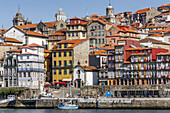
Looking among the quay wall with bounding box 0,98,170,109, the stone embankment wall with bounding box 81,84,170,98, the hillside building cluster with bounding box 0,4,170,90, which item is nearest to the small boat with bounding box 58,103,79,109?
the quay wall with bounding box 0,98,170,109

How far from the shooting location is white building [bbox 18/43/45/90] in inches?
4129

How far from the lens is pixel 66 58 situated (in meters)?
→ 112

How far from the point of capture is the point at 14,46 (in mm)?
121188

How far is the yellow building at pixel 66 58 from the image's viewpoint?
111m

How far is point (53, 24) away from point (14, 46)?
34437 millimetres

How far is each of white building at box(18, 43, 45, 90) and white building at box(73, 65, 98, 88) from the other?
830cm

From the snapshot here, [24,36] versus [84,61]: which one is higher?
[24,36]

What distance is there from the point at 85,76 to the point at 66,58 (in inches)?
295

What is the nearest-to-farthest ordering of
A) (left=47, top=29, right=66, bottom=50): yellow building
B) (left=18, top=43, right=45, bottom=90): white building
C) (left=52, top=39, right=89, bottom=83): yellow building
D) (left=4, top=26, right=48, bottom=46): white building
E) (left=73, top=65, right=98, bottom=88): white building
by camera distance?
(left=18, top=43, right=45, bottom=90): white building, (left=73, top=65, right=98, bottom=88): white building, (left=52, top=39, right=89, bottom=83): yellow building, (left=4, top=26, right=48, bottom=46): white building, (left=47, top=29, right=66, bottom=50): yellow building

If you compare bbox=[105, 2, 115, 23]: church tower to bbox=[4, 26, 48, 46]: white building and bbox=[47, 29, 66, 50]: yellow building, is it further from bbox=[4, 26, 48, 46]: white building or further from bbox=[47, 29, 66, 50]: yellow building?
bbox=[4, 26, 48, 46]: white building

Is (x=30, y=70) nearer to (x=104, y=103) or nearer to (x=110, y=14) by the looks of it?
(x=104, y=103)

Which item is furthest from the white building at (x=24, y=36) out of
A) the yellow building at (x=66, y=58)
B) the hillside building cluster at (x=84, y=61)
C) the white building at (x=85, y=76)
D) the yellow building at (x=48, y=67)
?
the white building at (x=85, y=76)

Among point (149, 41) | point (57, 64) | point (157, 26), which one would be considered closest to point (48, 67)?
point (57, 64)

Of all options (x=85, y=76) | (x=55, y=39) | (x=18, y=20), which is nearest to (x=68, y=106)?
(x=85, y=76)
